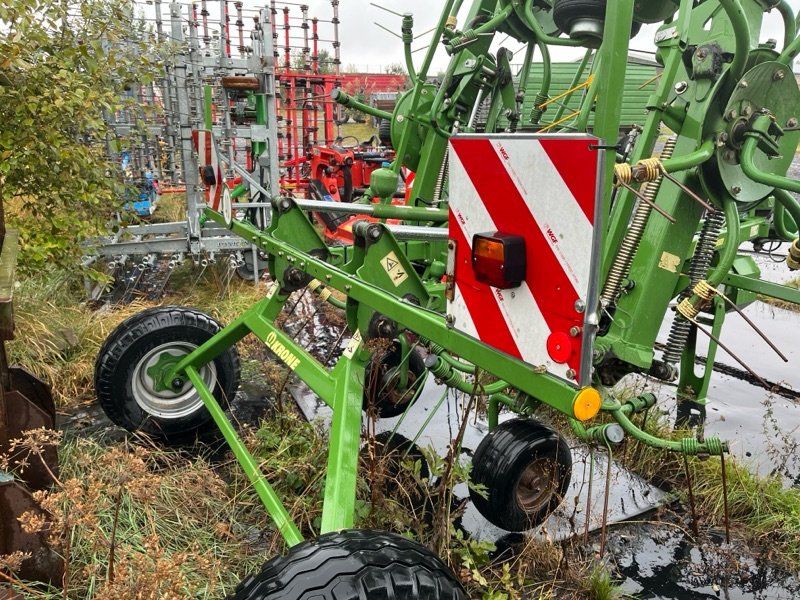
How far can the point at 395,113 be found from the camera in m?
4.98

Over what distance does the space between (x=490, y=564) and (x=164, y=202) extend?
31.0 ft

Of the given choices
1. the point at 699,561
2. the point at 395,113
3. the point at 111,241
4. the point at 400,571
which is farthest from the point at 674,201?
the point at 111,241

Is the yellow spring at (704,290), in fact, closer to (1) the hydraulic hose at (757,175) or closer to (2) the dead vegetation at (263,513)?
(1) the hydraulic hose at (757,175)

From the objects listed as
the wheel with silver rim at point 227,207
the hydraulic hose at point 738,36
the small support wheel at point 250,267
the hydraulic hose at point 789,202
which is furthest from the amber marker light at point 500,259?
the small support wheel at point 250,267

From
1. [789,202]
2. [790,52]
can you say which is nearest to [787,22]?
[790,52]

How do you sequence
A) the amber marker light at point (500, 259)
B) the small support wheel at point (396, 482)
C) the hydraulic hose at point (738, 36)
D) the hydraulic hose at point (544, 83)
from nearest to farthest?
the amber marker light at point (500, 259) < the hydraulic hose at point (738, 36) < the small support wheel at point (396, 482) < the hydraulic hose at point (544, 83)

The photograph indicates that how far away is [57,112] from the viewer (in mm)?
3904

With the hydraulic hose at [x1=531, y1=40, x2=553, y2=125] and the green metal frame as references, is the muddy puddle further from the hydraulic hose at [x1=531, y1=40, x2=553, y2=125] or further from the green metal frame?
the hydraulic hose at [x1=531, y1=40, x2=553, y2=125]

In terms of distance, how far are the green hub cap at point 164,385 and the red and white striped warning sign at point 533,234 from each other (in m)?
2.05

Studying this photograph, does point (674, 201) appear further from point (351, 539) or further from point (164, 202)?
point (164, 202)

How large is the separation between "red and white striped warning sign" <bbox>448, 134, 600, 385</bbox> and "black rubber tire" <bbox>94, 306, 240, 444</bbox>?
2.00 meters

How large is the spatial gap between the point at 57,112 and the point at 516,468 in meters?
3.42

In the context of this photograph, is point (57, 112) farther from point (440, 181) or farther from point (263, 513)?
point (263, 513)

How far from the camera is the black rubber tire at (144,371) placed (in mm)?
3207
